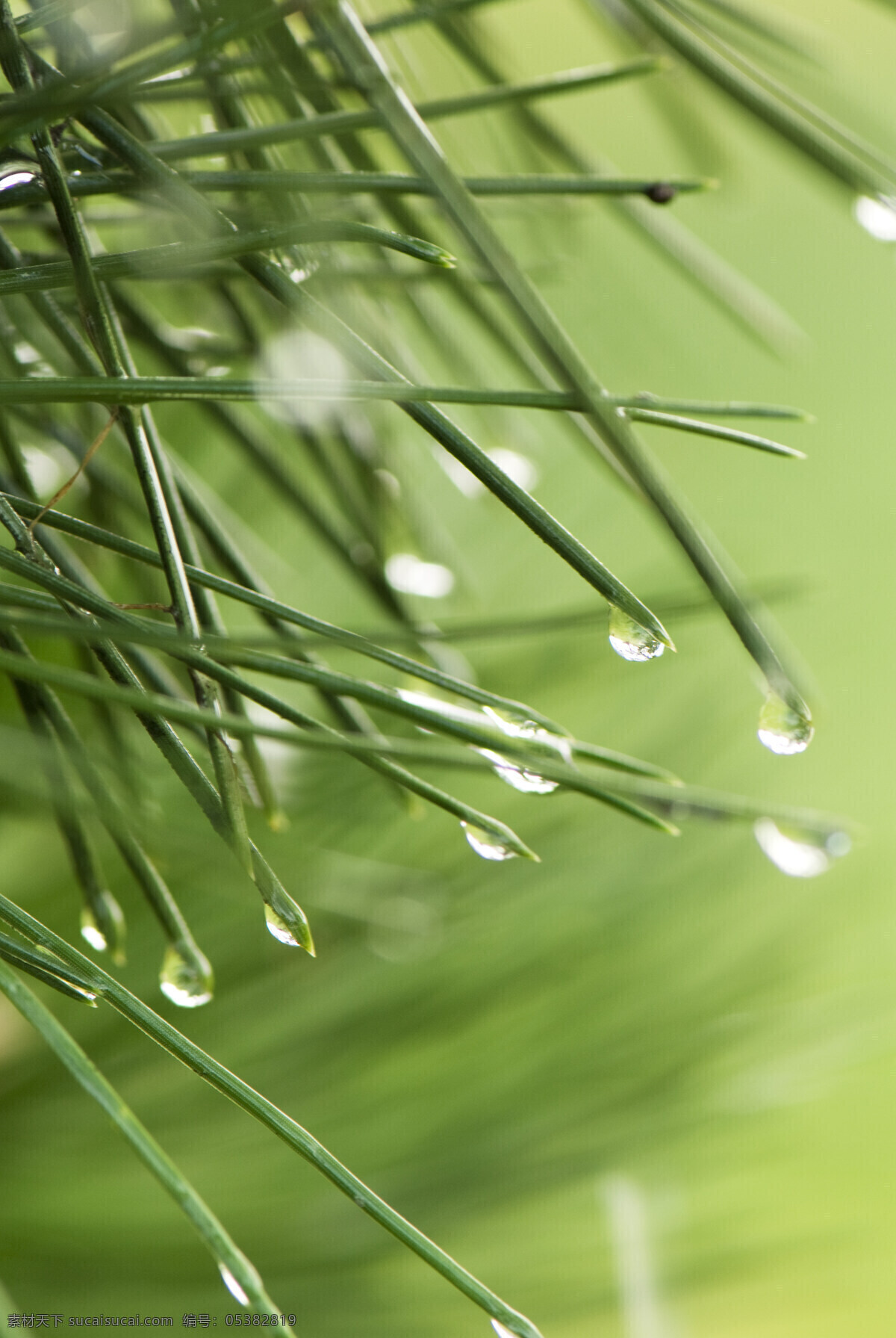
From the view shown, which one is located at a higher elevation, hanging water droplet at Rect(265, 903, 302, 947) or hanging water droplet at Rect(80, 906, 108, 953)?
hanging water droplet at Rect(80, 906, 108, 953)

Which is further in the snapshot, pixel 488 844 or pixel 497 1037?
pixel 497 1037

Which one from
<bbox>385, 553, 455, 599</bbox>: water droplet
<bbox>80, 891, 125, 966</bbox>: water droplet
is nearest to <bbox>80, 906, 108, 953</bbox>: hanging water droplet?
<bbox>80, 891, 125, 966</bbox>: water droplet

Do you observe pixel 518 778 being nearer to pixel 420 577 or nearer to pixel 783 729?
pixel 783 729

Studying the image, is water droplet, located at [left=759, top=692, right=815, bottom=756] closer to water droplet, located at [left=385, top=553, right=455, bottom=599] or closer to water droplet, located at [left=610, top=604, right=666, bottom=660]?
water droplet, located at [left=610, top=604, right=666, bottom=660]

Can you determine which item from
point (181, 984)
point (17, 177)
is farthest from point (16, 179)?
point (181, 984)

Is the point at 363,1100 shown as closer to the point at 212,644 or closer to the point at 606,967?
the point at 606,967

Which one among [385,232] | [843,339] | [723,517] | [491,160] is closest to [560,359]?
[385,232]

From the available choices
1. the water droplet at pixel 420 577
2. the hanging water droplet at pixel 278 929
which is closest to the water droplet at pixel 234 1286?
the hanging water droplet at pixel 278 929

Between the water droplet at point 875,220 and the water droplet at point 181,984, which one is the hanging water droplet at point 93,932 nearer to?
the water droplet at point 181,984
